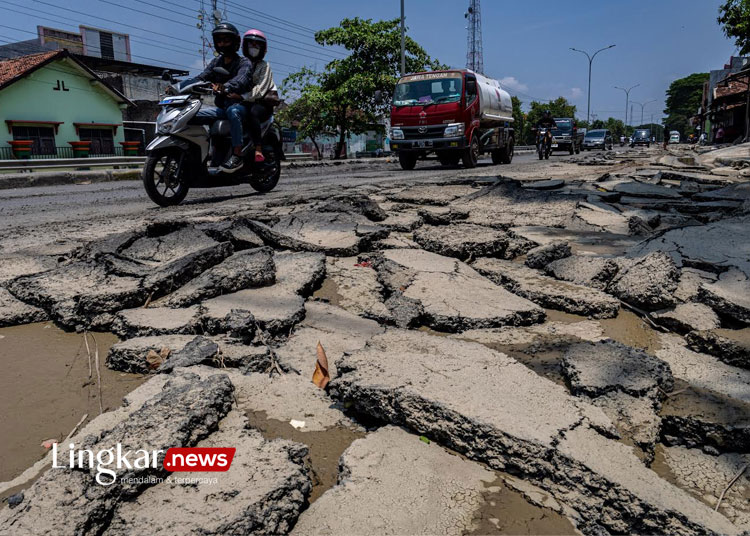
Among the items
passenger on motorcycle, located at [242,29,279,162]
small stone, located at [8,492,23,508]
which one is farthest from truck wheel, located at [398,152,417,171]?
small stone, located at [8,492,23,508]

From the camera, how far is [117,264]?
2830 millimetres

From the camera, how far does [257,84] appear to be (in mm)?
5914

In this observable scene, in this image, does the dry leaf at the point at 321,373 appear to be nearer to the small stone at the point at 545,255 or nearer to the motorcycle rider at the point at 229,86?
the small stone at the point at 545,255

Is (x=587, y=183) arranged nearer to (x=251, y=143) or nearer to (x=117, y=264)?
(x=251, y=143)

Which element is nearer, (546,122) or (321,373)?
(321,373)

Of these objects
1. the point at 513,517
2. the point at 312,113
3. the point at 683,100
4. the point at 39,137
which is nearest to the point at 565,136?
the point at 312,113

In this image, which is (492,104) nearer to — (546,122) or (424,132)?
(424,132)

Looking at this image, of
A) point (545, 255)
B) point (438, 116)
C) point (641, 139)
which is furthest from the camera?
point (641, 139)

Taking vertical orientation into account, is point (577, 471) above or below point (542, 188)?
below

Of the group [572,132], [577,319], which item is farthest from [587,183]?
[572,132]

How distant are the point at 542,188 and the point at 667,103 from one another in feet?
385

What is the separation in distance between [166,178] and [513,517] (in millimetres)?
5303

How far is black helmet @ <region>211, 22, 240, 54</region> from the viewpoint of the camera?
18.4 feet

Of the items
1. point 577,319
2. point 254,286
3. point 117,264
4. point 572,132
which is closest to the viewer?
point 577,319
